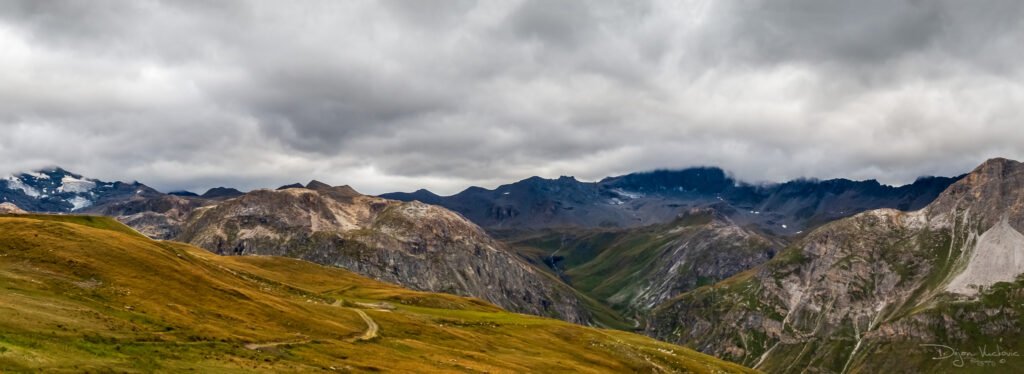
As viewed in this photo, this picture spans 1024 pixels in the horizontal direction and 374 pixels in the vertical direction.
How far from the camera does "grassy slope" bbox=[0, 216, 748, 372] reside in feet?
204

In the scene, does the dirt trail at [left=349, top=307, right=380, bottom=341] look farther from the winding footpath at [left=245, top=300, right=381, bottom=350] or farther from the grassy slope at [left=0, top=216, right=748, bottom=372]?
the grassy slope at [left=0, top=216, right=748, bottom=372]

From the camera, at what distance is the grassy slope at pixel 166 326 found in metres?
62.2

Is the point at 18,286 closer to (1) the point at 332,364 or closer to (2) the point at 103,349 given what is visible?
(2) the point at 103,349

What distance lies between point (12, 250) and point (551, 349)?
105 meters

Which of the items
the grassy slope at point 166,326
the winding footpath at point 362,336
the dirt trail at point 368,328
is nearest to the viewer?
the grassy slope at point 166,326

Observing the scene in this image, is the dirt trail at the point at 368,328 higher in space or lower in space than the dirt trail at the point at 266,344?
lower

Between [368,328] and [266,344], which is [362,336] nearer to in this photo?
[368,328]

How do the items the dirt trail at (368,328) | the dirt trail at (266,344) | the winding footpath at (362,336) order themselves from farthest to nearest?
the dirt trail at (368,328)
the winding footpath at (362,336)
the dirt trail at (266,344)

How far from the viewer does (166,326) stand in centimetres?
7812

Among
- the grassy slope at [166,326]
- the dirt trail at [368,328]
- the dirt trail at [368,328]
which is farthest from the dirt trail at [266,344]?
the dirt trail at [368,328]

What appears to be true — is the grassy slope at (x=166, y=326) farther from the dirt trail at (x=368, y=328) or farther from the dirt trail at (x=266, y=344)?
the dirt trail at (x=368, y=328)

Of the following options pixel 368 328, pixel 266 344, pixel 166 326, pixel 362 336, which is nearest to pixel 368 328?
pixel 368 328

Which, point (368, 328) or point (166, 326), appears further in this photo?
point (368, 328)

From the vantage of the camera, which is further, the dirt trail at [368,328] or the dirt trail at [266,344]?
the dirt trail at [368,328]
